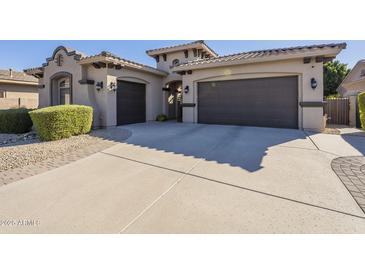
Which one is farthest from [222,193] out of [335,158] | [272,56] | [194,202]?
[272,56]

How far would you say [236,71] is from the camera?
10.9 m

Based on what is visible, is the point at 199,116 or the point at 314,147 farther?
the point at 199,116

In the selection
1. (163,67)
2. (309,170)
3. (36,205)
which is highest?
(163,67)

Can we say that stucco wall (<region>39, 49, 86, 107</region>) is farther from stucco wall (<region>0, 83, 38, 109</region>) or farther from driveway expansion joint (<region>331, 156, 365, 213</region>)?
driveway expansion joint (<region>331, 156, 365, 213</region>)

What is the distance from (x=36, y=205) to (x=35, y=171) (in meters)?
1.83

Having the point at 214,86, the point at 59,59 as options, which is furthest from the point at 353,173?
the point at 59,59

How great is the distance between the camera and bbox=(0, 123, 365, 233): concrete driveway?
2566mm

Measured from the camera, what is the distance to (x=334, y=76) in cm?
2848

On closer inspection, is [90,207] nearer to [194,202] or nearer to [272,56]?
[194,202]

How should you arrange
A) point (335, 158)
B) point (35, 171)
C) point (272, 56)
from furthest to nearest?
point (272, 56) < point (335, 158) < point (35, 171)

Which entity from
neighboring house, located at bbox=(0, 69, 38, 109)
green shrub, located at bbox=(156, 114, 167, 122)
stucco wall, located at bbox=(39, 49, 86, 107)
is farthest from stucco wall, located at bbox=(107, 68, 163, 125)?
neighboring house, located at bbox=(0, 69, 38, 109)

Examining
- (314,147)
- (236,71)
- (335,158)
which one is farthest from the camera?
(236,71)

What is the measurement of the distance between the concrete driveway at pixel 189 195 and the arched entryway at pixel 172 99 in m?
10.3

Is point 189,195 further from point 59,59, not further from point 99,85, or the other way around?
point 59,59
